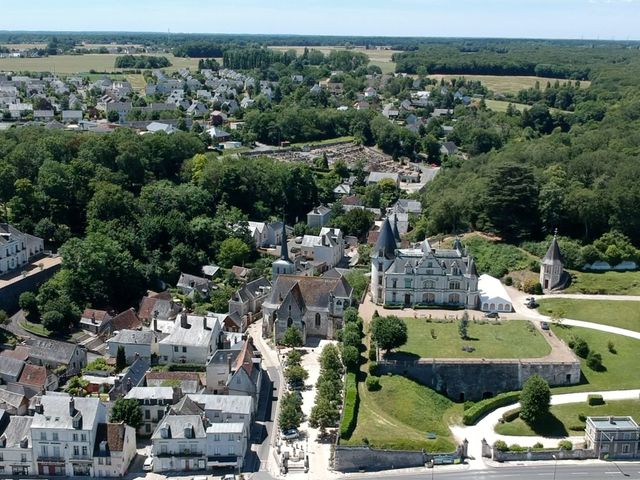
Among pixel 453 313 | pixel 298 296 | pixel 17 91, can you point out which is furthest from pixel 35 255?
pixel 17 91

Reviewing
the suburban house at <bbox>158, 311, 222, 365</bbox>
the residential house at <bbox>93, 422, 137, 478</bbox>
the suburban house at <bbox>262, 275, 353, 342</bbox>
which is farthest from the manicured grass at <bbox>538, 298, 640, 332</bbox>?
the residential house at <bbox>93, 422, 137, 478</bbox>

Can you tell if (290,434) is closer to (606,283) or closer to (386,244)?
(386,244)

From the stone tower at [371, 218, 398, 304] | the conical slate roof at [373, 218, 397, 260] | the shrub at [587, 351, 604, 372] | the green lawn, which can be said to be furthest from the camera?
the conical slate roof at [373, 218, 397, 260]

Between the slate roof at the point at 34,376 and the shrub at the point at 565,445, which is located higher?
the slate roof at the point at 34,376

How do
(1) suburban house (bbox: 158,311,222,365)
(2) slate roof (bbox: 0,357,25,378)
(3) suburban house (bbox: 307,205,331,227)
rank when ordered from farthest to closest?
(3) suburban house (bbox: 307,205,331,227)
(1) suburban house (bbox: 158,311,222,365)
(2) slate roof (bbox: 0,357,25,378)

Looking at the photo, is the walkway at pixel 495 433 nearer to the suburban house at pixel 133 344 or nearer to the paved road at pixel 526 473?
the paved road at pixel 526 473

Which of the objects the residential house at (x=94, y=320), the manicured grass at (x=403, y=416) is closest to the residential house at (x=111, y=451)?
the manicured grass at (x=403, y=416)

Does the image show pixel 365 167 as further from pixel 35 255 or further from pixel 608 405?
pixel 608 405

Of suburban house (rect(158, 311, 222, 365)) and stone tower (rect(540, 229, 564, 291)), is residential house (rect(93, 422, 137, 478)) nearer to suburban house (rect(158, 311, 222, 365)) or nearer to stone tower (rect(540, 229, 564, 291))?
suburban house (rect(158, 311, 222, 365))
